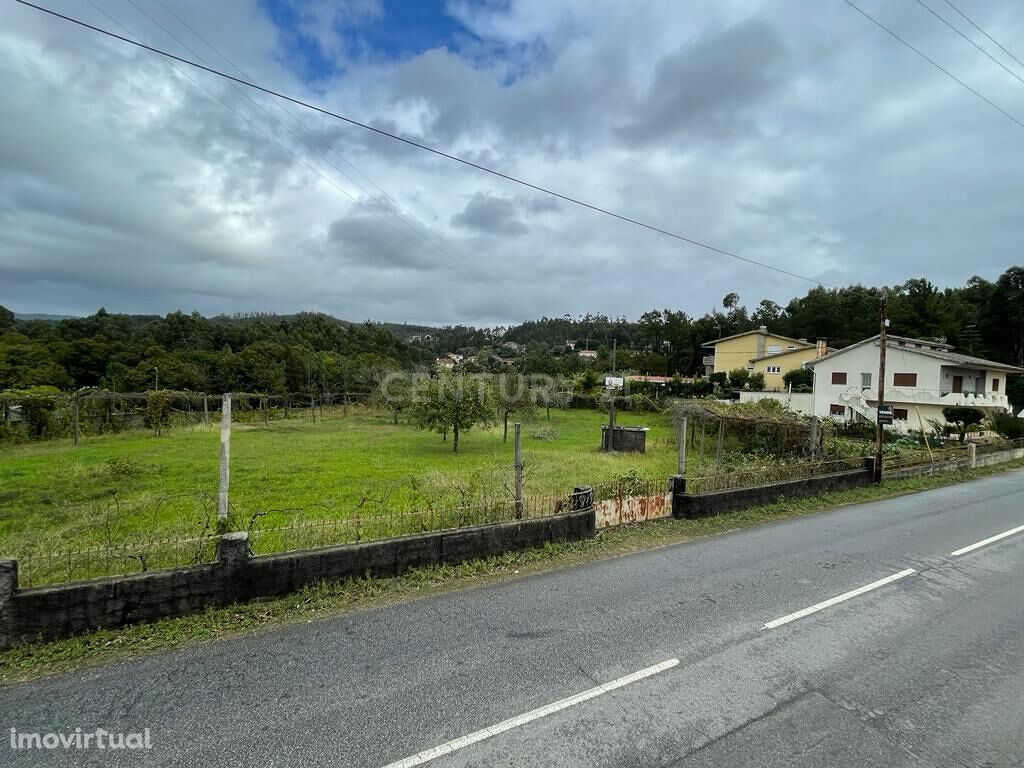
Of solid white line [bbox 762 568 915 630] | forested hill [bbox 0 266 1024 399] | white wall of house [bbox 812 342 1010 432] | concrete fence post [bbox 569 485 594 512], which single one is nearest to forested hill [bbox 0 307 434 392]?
forested hill [bbox 0 266 1024 399]

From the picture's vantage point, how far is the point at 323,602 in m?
4.80

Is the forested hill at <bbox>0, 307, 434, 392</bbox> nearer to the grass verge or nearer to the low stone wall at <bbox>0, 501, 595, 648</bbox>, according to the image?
the low stone wall at <bbox>0, 501, 595, 648</bbox>

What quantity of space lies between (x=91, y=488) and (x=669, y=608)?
11.4 meters

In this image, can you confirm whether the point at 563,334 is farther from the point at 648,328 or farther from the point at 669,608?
the point at 669,608

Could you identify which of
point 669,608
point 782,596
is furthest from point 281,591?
point 782,596

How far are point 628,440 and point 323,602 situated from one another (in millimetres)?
14704

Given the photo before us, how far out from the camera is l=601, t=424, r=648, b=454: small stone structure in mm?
17625

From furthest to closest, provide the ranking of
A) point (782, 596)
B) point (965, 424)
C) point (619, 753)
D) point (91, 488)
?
point (965, 424) → point (91, 488) → point (782, 596) → point (619, 753)

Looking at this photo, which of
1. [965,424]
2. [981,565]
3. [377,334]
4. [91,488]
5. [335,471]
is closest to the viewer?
[981,565]

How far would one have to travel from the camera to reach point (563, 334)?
122 m

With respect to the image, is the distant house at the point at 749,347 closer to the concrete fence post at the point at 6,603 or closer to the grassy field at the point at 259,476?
the grassy field at the point at 259,476

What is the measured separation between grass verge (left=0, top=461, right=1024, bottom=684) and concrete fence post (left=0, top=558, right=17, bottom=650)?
0.11 meters

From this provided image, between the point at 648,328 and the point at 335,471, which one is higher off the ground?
the point at 648,328

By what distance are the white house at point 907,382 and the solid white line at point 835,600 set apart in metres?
22.6
